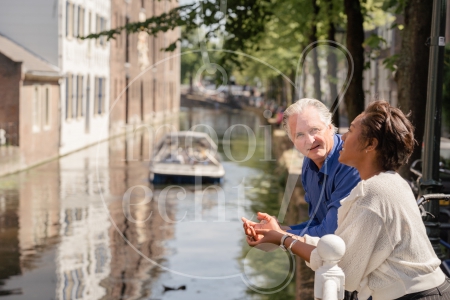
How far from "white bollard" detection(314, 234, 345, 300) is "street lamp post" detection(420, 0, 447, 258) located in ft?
14.4

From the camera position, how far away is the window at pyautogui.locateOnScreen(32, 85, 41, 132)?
30641mm

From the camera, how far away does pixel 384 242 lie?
3.52m

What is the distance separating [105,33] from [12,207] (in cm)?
769

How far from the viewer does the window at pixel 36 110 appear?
101 feet

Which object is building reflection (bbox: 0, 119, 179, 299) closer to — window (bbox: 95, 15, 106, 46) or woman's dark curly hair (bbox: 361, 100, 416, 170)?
woman's dark curly hair (bbox: 361, 100, 416, 170)

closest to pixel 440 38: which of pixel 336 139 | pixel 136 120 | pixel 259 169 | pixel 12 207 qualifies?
pixel 336 139

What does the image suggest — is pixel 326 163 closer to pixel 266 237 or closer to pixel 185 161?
pixel 266 237

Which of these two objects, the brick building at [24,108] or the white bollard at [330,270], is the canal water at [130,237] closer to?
the brick building at [24,108]

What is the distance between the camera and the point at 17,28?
109ft

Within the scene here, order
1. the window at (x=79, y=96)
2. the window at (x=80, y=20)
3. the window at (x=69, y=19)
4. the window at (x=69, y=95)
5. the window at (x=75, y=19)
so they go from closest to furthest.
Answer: the window at (x=69, y=19) → the window at (x=69, y=95) → the window at (x=75, y=19) → the window at (x=80, y=20) → the window at (x=79, y=96)

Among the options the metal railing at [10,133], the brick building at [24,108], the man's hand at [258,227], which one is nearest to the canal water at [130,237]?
the brick building at [24,108]

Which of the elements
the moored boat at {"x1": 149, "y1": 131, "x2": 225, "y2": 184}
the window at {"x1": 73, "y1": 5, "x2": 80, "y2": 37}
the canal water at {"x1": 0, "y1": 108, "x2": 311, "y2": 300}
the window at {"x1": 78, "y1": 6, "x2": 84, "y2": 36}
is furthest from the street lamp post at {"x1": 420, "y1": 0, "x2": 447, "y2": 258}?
the window at {"x1": 78, "y1": 6, "x2": 84, "y2": 36}

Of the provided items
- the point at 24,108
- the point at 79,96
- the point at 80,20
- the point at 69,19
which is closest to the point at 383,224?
the point at 24,108

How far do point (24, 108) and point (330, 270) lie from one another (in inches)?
1048
